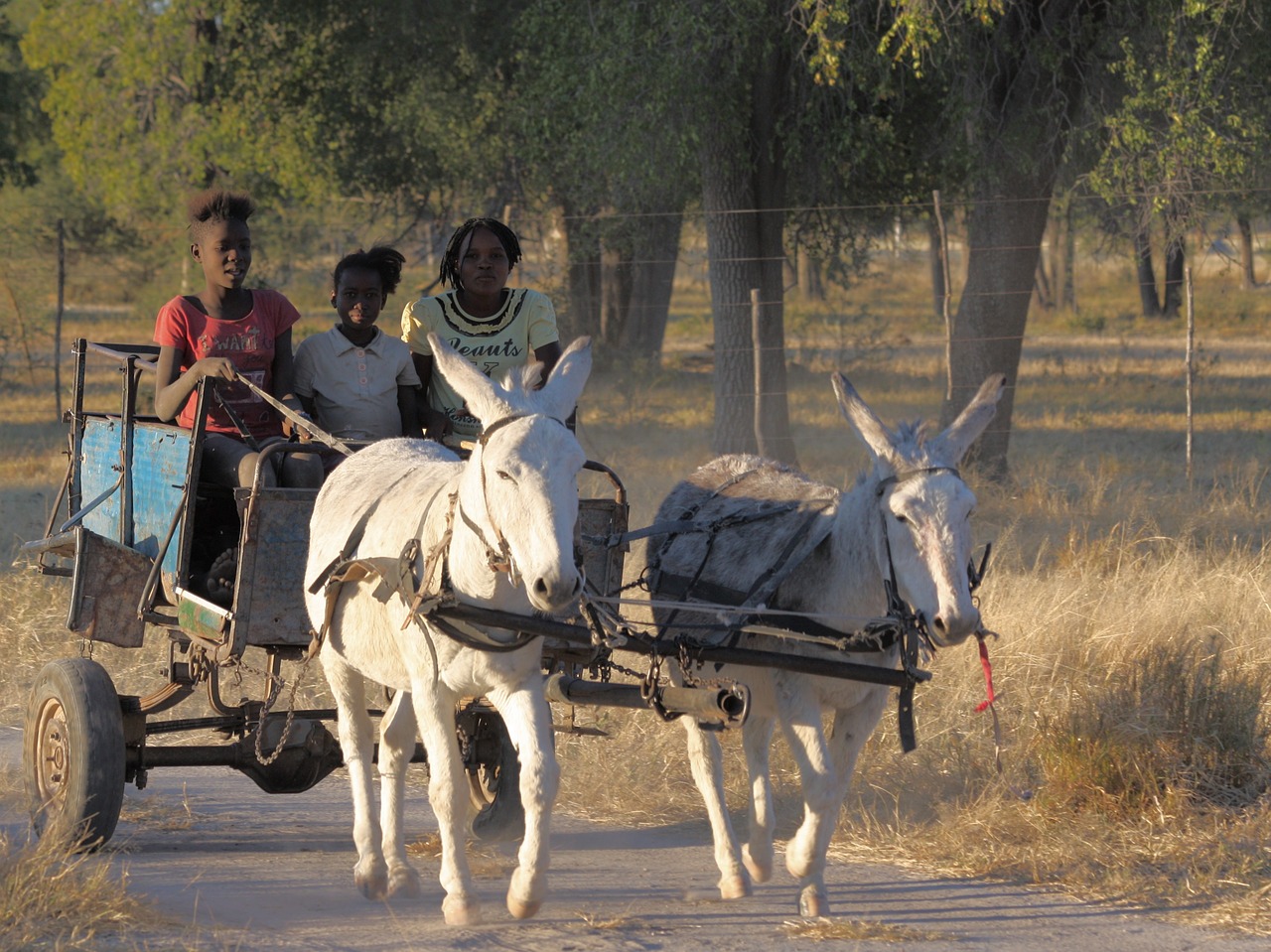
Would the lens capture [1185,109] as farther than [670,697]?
Yes

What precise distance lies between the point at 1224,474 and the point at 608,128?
6.41 meters

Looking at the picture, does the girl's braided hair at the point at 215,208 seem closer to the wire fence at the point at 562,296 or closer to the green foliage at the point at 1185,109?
the green foliage at the point at 1185,109

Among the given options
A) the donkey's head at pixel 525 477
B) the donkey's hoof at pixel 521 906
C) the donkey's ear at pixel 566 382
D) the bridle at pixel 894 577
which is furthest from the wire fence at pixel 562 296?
the donkey's hoof at pixel 521 906

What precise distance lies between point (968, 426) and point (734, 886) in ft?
5.95

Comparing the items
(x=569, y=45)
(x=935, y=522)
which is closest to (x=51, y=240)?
(x=569, y=45)

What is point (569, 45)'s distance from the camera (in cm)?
1395

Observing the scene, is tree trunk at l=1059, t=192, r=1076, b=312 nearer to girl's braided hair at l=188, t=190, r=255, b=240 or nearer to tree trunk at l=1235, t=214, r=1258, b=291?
tree trunk at l=1235, t=214, r=1258, b=291

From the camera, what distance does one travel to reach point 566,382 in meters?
4.38

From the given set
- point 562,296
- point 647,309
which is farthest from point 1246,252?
point 562,296

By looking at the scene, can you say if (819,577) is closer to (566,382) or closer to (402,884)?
(566,382)

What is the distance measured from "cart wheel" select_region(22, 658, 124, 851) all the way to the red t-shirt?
1.07 m

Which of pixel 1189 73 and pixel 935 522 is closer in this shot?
pixel 935 522

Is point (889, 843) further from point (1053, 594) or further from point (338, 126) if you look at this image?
point (338, 126)

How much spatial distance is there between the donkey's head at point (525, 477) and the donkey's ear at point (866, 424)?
0.83 m
